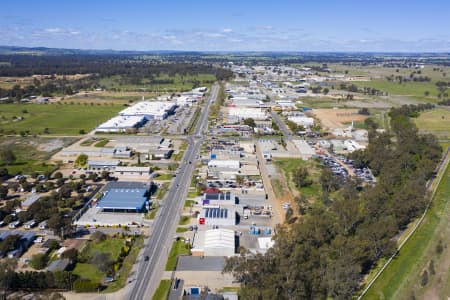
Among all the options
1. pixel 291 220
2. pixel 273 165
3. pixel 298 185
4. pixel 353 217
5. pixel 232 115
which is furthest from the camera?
pixel 232 115

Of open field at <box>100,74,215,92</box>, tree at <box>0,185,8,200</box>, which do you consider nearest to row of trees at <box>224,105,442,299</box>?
tree at <box>0,185,8,200</box>

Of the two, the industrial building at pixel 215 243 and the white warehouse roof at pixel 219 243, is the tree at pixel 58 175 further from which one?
the white warehouse roof at pixel 219 243

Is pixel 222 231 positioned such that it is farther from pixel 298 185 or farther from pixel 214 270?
pixel 298 185

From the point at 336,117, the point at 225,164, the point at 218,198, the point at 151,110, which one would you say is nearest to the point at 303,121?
the point at 336,117

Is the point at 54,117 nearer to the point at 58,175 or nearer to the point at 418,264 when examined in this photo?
the point at 58,175

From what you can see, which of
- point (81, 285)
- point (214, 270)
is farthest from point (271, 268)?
point (81, 285)

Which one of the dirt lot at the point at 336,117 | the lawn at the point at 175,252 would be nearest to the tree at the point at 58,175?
the lawn at the point at 175,252
